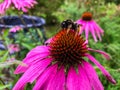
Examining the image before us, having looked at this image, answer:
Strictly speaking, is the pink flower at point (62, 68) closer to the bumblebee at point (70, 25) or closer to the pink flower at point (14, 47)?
the bumblebee at point (70, 25)

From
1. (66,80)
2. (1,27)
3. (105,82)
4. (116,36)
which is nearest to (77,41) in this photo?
(66,80)

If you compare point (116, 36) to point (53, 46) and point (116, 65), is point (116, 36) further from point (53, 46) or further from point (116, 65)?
point (53, 46)

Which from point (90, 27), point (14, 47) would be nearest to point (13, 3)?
point (90, 27)

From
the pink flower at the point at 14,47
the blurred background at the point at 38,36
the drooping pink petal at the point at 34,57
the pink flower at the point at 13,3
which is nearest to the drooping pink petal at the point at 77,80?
the drooping pink petal at the point at 34,57

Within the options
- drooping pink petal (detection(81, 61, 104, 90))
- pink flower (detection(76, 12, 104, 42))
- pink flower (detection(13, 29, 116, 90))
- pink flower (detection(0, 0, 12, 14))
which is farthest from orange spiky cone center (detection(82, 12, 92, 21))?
drooping pink petal (detection(81, 61, 104, 90))

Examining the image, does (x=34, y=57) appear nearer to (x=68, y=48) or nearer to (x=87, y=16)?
(x=68, y=48)

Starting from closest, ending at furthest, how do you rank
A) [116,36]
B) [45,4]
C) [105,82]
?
[105,82]
[116,36]
[45,4]

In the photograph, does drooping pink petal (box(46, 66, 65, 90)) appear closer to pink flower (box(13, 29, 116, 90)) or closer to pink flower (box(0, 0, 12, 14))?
pink flower (box(13, 29, 116, 90))
